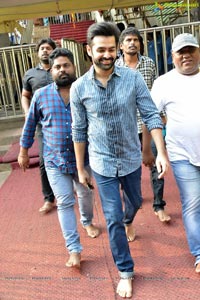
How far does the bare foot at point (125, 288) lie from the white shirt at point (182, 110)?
1042mm

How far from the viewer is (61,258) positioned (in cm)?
339

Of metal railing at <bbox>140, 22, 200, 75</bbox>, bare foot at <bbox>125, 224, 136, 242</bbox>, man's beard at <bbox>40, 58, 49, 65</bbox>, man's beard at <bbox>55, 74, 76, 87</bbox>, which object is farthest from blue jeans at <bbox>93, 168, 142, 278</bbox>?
metal railing at <bbox>140, 22, 200, 75</bbox>

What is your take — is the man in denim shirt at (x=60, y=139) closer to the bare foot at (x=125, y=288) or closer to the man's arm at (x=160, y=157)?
the bare foot at (x=125, y=288)

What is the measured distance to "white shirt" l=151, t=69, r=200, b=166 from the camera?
287 centimetres

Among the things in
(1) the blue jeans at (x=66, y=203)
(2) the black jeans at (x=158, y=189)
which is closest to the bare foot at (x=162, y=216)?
(2) the black jeans at (x=158, y=189)

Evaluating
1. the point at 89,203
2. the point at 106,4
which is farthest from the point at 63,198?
the point at 106,4

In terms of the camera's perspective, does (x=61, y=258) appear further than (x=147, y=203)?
No

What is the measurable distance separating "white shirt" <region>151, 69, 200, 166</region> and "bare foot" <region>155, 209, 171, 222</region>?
1.05 meters

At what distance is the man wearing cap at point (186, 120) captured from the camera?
9.43 feet

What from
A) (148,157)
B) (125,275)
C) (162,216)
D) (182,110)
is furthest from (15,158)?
(182,110)

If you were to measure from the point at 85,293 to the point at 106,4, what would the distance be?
7498 mm

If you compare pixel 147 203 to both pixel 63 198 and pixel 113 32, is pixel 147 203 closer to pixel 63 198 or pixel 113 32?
pixel 63 198

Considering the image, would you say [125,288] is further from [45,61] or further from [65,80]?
[45,61]

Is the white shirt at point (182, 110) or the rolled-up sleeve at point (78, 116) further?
the white shirt at point (182, 110)
